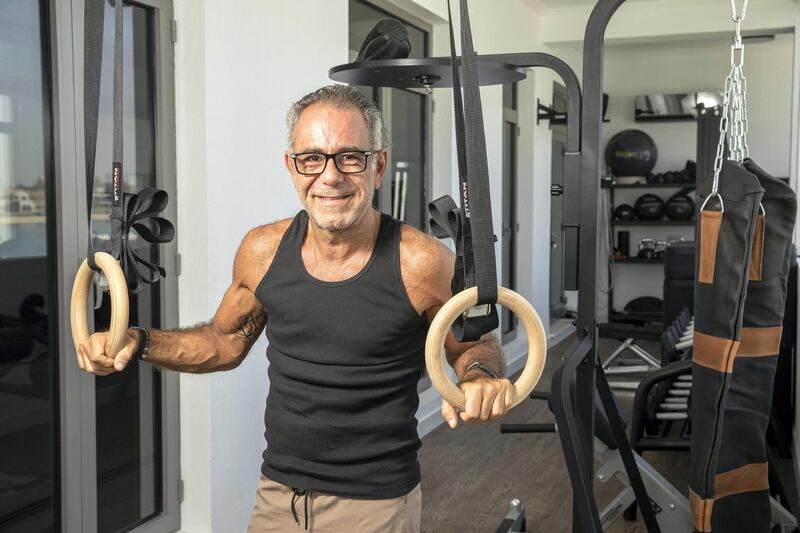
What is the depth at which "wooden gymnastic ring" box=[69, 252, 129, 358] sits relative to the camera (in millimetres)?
1268

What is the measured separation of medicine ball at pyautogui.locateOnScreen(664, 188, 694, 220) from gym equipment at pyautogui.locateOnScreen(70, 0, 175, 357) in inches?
279

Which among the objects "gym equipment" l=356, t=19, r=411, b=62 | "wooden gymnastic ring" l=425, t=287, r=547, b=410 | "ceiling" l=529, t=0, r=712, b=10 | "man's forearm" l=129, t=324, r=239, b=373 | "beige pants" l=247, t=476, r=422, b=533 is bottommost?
"beige pants" l=247, t=476, r=422, b=533

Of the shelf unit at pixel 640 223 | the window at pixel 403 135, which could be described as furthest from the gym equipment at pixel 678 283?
the shelf unit at pixel 640 223

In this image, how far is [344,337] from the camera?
147 centimetres

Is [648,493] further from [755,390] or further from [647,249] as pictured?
[647,249]

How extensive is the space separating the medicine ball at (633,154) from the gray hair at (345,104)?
6891mm

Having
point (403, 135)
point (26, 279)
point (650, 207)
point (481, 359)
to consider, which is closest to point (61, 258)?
point (26, 279)

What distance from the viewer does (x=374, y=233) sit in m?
1.55

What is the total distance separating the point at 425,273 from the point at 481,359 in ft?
0.69

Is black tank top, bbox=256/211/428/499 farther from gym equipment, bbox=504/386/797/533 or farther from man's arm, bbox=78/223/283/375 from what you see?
gym equipment, bbox=504/386/797/533

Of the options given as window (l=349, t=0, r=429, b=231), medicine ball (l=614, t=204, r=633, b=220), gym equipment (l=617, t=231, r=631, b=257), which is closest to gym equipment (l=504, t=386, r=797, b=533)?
window (l=349, t=0, r=429, b=231)

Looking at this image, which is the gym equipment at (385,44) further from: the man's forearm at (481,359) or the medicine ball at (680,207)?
the medicine ball at (680,207)

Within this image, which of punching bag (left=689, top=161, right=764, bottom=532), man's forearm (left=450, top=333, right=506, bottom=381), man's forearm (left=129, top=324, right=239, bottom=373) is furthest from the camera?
punching bag (left=689, top=161, right=764, bottom=532)

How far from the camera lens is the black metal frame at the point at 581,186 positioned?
177 cm
